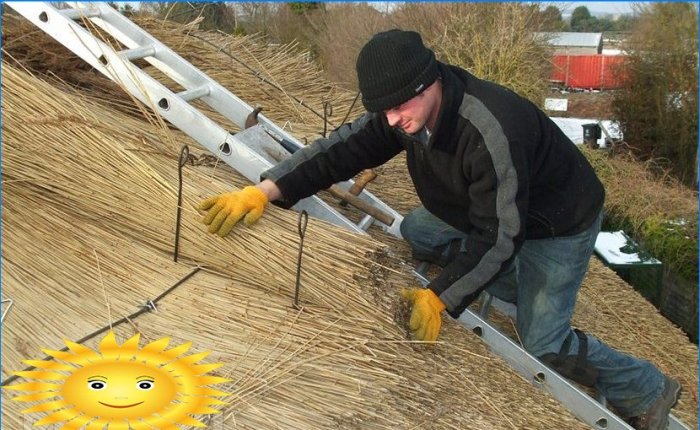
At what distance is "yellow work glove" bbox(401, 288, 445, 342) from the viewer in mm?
2082

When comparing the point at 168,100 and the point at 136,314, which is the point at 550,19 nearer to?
the point at 168,100

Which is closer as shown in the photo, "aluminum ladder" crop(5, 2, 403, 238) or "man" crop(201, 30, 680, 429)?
"man" crop(201, 30, 680, 429)

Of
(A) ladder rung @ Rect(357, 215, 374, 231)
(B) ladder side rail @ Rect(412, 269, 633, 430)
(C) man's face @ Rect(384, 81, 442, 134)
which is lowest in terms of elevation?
(B) ladder side rail @ Rect(412, 269, 633, 430)

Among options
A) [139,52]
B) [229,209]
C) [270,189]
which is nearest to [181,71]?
[139,52]

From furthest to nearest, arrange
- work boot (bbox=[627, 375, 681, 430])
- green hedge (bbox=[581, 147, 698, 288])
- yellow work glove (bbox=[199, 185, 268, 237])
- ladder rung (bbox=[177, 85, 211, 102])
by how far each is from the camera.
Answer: green hedge (bbox=[581, 147, 698, 288]), ladder rung (bbox=[177, 85, 211, 102]), work boot (bbox=[627, 375, 681, 430]), yellow work glove (bbox=[199, 185, 268, 237])

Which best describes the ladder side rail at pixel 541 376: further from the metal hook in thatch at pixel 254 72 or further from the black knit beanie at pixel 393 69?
the metal hook in thatch at pixel 254 72

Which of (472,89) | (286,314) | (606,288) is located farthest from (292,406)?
(606,288)

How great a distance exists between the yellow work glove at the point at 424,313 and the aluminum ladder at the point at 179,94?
0.27m

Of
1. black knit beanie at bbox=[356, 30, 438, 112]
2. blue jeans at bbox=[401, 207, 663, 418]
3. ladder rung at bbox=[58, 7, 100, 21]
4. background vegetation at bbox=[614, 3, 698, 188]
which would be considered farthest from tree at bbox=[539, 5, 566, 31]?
black knit beanie at bbox=[356, 30, 438, 112]

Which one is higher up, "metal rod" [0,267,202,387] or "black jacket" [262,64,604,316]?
"black jacket" [262,64,604,316]

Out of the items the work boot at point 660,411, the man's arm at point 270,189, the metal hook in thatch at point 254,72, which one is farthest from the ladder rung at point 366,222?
the metal hook in thatch at point 254,72

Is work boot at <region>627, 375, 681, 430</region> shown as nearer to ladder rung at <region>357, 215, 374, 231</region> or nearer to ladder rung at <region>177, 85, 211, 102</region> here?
ladder rung at <region>357, 215, 374, 231</region>

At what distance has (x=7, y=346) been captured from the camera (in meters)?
1.72

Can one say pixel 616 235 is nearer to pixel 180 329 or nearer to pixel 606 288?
pixel 606 288
